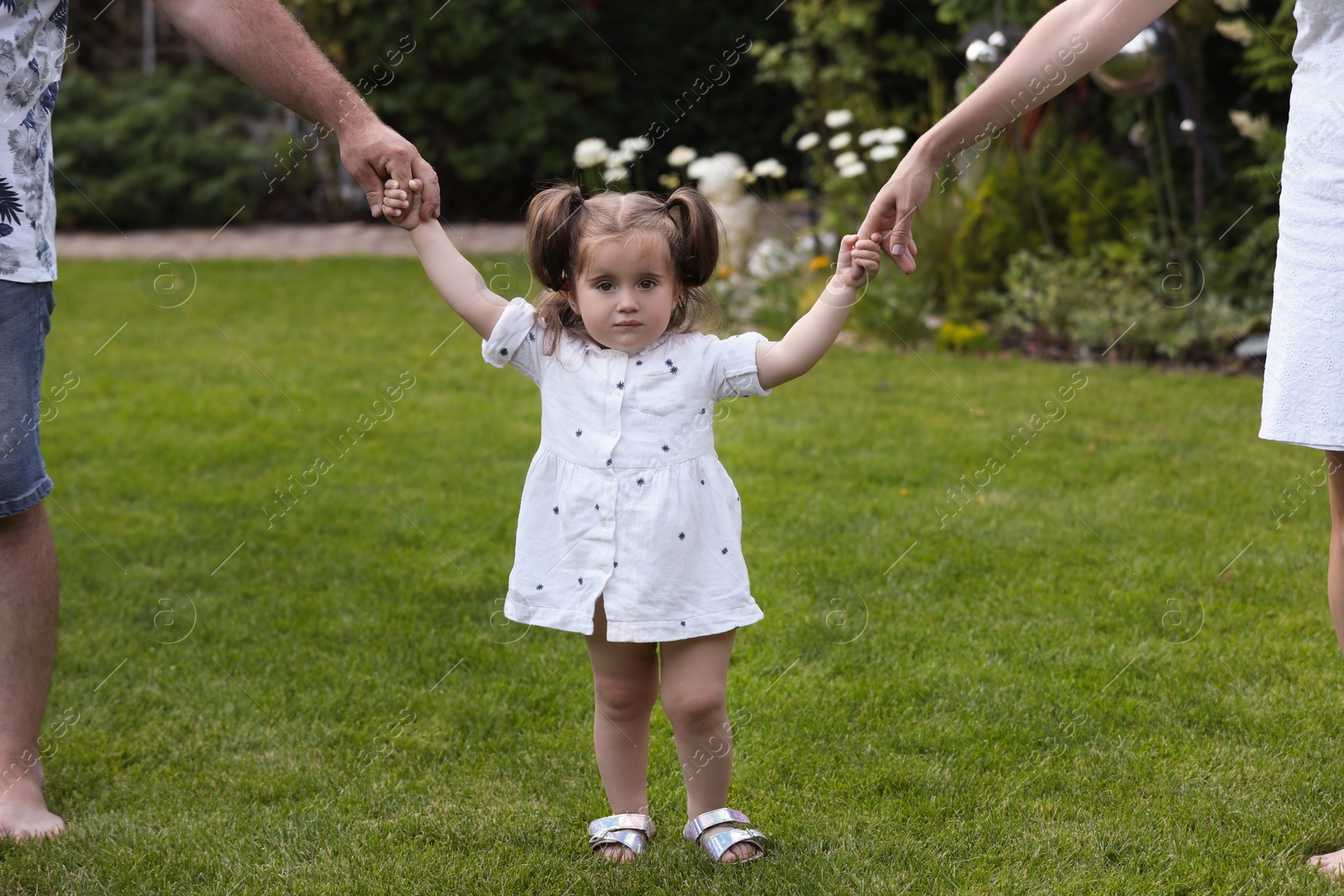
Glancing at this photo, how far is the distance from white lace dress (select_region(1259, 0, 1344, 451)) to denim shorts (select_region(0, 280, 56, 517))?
6.79 feet

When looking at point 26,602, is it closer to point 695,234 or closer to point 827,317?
point 695,234

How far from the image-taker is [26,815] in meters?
2.28

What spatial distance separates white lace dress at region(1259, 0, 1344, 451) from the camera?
1858mm

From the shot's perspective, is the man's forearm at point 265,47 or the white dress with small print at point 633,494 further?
the man's forearm at point 265,47

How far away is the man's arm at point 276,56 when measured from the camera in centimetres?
216

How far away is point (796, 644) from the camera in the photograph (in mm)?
3018

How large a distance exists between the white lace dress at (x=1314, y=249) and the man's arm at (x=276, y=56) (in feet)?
4.62

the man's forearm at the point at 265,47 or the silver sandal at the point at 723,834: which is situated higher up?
the man's forearm at the point at 265,47

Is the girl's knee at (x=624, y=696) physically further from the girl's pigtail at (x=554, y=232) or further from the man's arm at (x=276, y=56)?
the man's arm at (x=276, y=56)

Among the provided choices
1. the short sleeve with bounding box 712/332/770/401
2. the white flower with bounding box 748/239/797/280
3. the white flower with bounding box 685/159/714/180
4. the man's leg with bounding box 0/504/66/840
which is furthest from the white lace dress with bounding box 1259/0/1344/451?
the white flower with bounding box 685/159/714/180

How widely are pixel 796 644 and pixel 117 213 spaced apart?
939 centimetres

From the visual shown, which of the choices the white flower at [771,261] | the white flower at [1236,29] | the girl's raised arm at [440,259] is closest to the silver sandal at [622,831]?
the girl's raised arm at [440,259]

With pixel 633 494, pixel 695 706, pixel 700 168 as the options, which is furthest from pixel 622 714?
pixel 700 168

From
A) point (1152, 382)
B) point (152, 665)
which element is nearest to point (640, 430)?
point (152, 665)
